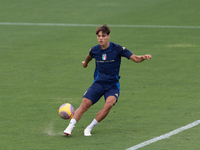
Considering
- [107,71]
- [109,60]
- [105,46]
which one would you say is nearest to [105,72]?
[107,71]

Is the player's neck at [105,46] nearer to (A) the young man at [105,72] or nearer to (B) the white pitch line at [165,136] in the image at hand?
(A) the young man at [105,72]

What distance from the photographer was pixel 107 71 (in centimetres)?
878

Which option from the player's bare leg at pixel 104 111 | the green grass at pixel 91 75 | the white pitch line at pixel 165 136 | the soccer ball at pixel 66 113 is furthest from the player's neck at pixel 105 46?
the white pitch line at pixel 165 136

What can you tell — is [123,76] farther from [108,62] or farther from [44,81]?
[108,62]

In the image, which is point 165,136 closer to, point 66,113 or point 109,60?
point 109,60

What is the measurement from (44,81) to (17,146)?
519 centimetres

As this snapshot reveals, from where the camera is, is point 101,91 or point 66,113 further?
point 66,113

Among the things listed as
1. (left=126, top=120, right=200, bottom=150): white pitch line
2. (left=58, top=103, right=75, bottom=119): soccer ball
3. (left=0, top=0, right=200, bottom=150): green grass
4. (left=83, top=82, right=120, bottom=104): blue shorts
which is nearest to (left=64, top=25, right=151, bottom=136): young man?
(left=83, top=82, right=120, bottom=104): blue shorts

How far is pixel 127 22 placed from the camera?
66.1 ft

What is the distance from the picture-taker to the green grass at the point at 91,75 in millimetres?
8516

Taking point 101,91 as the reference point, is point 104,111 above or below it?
below

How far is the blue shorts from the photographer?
28.5 ft

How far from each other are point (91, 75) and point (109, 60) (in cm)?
495

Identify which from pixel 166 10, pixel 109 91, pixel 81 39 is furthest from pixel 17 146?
pixel 166 10
